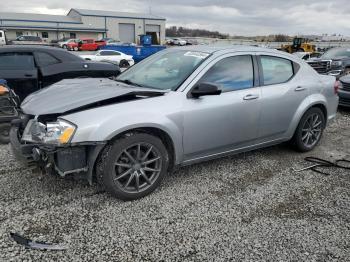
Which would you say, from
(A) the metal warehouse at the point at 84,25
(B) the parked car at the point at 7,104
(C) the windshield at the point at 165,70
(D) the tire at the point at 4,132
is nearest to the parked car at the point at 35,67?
(D) the tire at the point at 4,132

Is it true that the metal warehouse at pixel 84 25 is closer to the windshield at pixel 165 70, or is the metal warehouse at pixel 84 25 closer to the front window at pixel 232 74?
the windshield at pixel 165 70

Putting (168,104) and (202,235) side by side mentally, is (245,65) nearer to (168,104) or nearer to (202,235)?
(168,104)

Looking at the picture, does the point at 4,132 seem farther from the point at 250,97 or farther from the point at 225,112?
the point at 250,97

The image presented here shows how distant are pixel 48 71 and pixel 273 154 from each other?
4.36 metres

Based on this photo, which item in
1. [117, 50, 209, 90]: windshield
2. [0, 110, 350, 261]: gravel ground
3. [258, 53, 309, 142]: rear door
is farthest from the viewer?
[258, 53, 309, 142]: rear door

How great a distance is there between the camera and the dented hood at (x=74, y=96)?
10.0ft

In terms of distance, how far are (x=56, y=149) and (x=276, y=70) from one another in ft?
9.87

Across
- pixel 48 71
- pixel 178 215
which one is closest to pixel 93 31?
pixel 48 71

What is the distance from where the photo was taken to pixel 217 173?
4.05 meters

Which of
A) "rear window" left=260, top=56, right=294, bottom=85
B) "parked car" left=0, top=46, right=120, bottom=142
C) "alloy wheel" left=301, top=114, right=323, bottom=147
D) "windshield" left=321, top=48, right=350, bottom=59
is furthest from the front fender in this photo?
"windshield" left=321, top=48, right=350, bottom=59

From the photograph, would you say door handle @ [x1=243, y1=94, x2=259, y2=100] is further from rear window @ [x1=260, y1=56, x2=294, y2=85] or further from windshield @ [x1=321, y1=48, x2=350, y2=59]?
windshield @ [x1=321, y1=48, x2=350, y2=59]

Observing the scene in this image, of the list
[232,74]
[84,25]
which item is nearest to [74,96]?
[232,74]

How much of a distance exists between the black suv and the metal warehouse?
5030cm

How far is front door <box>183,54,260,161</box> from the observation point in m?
3.48
